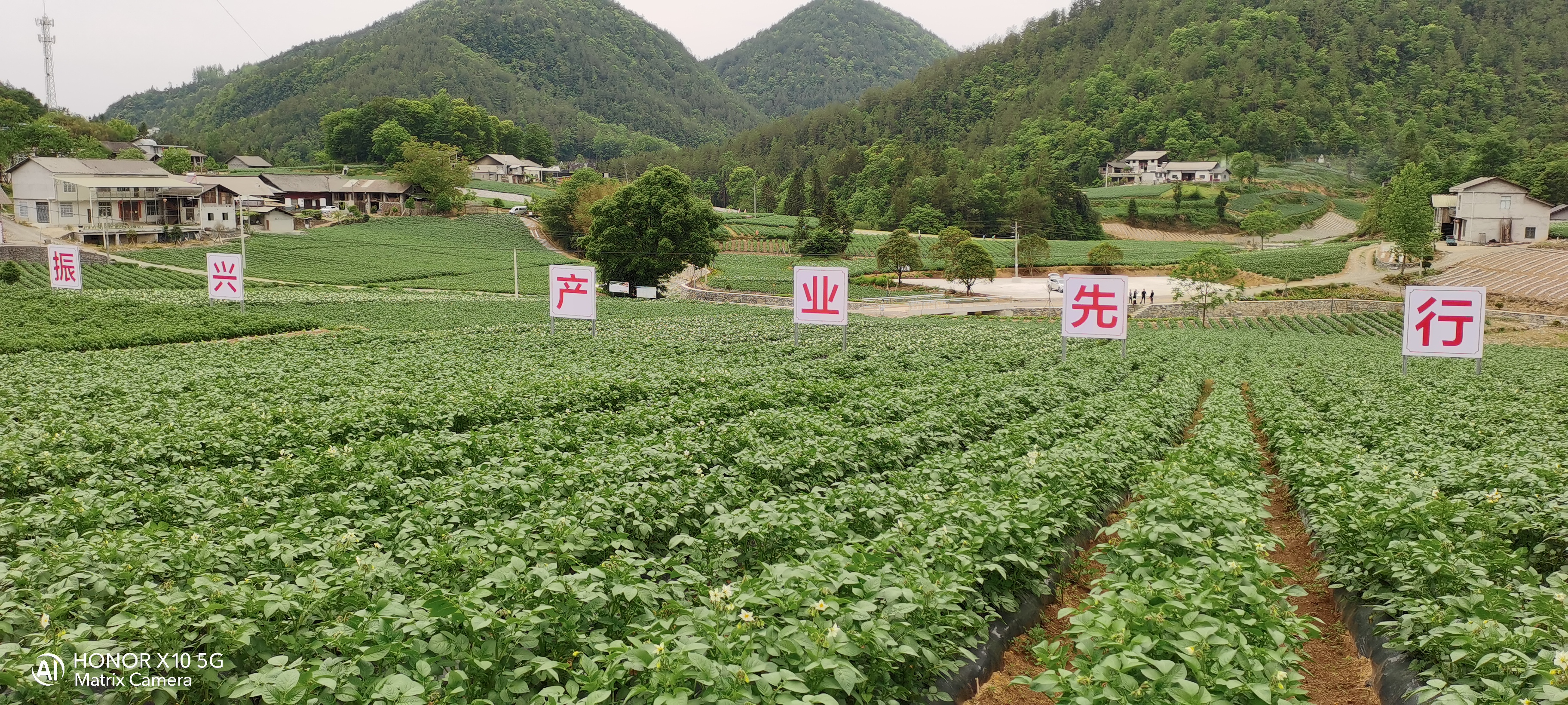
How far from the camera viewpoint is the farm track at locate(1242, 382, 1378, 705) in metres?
6.57

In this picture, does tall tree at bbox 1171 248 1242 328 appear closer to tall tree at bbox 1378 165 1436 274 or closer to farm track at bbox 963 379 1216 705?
tall tree at bbox 1378 165 1436 274

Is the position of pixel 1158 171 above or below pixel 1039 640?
above

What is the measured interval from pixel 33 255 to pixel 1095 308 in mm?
72643

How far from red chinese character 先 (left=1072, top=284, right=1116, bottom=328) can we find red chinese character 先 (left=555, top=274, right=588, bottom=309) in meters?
14.6

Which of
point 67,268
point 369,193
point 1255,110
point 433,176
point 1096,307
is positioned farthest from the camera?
→ point 1255,110

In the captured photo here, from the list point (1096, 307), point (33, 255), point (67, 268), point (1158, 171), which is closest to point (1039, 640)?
point (1096, 307)

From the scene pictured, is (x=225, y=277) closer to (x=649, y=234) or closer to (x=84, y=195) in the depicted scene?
(x=649, y=234)

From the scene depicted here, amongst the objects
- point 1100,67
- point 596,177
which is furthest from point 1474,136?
point 596,177

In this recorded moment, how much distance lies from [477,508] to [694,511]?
1.91 meters

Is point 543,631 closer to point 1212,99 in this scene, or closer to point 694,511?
point 694,511

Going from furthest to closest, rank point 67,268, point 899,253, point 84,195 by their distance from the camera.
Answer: point 899,253
point 84,195
point 67,268

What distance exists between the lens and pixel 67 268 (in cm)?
3809

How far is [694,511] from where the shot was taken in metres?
8.23

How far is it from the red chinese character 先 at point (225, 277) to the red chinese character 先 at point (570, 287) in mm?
15160
